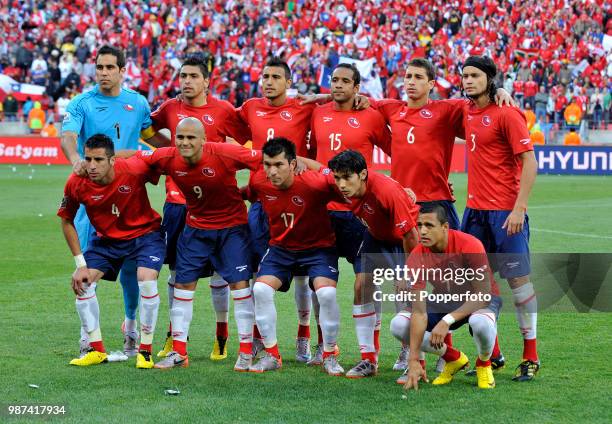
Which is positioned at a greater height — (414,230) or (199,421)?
(414,230)

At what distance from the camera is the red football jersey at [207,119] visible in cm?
880

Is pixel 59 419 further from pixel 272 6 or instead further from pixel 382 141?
pixel 272 6

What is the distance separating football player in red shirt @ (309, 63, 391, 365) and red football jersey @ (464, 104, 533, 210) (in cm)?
91

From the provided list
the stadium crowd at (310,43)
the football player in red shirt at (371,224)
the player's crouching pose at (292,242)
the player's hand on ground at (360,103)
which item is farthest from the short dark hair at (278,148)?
the stadium crowd at (310,43)

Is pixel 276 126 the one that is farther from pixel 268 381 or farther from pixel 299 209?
pixel 268 381

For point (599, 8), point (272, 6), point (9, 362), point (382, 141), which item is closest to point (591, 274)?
point (382, 141)

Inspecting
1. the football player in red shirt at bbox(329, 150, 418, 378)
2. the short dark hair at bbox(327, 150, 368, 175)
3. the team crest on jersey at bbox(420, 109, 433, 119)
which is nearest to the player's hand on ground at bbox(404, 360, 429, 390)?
the football player in red shirt at bbox(329, 150, 418, 378)

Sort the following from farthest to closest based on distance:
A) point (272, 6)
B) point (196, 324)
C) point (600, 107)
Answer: point (272, 6), point (600, 107), point (196, 324)

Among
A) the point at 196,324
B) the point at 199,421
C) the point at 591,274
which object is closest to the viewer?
the point at 199,421

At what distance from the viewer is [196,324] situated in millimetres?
9695

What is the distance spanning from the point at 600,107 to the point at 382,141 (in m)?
22.2

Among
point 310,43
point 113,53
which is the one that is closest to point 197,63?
point 113,53

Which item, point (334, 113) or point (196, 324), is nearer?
point (334, 113)
